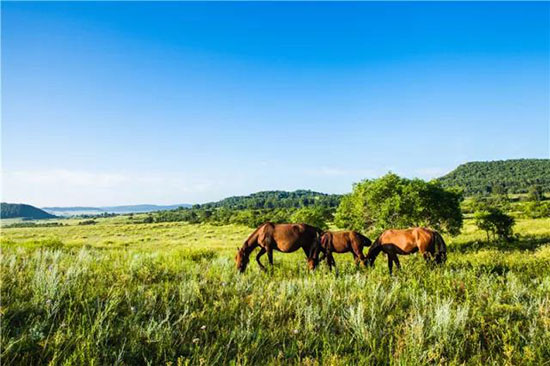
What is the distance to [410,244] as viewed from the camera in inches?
402

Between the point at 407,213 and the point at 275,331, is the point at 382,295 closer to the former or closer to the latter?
the point at 275,331

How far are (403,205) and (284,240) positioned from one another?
2824cm

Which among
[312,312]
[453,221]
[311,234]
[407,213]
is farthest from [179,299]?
[453,221]

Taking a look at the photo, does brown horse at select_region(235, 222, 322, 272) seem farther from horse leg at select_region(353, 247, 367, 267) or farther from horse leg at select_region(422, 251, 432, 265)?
horse leg at select_region(422, 251, 432, 265)

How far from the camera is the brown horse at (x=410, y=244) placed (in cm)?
1002

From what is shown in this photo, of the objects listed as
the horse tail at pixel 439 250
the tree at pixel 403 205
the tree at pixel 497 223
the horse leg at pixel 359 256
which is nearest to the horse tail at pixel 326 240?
the horse leg at pixel 359 256

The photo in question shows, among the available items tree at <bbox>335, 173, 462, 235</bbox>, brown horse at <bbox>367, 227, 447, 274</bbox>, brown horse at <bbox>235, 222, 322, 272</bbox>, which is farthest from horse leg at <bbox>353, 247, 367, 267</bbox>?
tree at <bbox>335, 173, 462, 235</bbox>

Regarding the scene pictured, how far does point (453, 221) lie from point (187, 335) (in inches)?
1627

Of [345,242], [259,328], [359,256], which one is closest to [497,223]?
[359,256]

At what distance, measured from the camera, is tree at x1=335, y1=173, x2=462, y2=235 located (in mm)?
33500

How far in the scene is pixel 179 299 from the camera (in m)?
5.08

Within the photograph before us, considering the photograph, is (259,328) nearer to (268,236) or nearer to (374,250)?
(268,236)

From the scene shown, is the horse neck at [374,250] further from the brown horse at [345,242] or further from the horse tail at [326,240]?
the horse tail at [326,240]

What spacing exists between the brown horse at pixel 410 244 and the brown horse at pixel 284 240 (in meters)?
2.39
